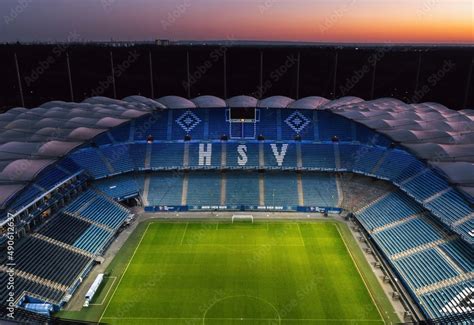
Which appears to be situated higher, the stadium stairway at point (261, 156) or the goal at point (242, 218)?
the stadium stairway at point (261, 156)

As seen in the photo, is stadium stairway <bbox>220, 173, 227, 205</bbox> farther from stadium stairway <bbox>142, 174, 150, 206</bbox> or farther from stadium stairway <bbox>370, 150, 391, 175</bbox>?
stadium stairway <bbox>370, 150, 391, 175</bbox>

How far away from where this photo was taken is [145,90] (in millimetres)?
65625

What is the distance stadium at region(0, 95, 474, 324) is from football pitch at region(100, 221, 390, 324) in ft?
0.42

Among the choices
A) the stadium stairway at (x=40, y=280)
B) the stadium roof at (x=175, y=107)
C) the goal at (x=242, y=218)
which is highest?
the stadium roof at (x=175, y=107)

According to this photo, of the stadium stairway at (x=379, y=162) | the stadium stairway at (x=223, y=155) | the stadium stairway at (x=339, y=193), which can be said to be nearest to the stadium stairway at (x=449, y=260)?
the stadium stairway at (x=339, y=193)

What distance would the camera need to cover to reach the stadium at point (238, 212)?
80.0 feet

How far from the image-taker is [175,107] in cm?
4578

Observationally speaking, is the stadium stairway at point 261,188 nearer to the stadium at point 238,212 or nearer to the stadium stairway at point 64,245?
the stadium at point 238,212

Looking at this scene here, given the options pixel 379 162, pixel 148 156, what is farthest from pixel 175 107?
pixel 379 162

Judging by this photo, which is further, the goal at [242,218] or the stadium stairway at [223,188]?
the stadium stairway at [223,188]

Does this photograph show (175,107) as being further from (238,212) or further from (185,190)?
(238,212)

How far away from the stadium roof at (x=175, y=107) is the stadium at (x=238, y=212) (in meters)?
0.20

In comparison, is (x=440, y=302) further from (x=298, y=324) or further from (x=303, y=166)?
(x=303, y=166)

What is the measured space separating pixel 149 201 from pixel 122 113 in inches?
378
